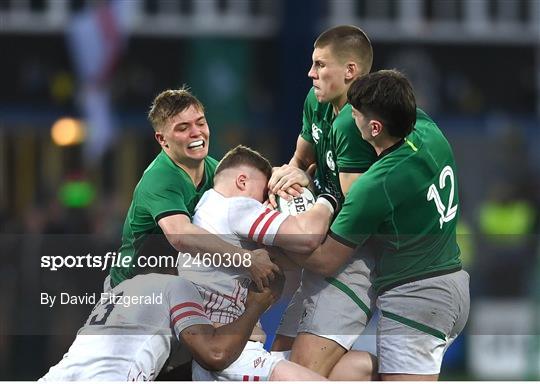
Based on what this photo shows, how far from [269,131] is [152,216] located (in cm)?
1048

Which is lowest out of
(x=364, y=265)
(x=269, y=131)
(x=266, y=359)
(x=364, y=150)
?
(x=269, y=131)

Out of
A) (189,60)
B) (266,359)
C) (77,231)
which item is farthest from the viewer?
(189,60)

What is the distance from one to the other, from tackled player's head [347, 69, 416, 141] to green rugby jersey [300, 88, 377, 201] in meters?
0.10

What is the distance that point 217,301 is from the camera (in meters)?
4.13

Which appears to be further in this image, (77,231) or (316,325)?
(77,231)

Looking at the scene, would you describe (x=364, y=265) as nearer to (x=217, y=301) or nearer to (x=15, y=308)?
(x=217, y=301)

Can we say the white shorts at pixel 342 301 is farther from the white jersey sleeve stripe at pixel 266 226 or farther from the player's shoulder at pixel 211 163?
the player's shoulder at pixel 211 163

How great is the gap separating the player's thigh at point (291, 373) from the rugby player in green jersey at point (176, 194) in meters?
0.27

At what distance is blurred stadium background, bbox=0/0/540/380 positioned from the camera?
47.6 ft

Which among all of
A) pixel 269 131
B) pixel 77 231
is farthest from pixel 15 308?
pixel 269 131

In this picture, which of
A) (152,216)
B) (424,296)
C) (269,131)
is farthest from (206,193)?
(269,131)

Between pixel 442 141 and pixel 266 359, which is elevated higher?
pixel 442 141

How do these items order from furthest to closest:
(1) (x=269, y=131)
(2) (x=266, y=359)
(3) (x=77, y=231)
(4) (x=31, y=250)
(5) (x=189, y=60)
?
(5) (x=189, y=60) < (1) (x=269, y=131) < (3) (x=77, y=231) < (4) (x=31, y=250) < (2) (x=266, y=359)

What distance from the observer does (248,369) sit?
162 inches
